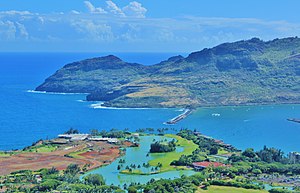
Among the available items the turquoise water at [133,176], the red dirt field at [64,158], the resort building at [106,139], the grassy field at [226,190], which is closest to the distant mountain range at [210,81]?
the resort building at [106,139]

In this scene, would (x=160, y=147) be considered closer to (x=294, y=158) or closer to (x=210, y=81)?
(x=294, y=158)

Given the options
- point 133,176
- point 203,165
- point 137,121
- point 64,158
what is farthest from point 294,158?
point 137,121

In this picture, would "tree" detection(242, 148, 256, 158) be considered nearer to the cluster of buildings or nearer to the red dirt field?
the red dirt field

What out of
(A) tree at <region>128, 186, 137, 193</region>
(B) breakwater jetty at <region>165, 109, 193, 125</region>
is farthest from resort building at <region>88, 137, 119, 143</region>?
(A) tree at <region>128, 186, 137, 193</region>

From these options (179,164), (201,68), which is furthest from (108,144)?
(201,68)

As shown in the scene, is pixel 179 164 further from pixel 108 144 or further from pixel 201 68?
pixel 201 68

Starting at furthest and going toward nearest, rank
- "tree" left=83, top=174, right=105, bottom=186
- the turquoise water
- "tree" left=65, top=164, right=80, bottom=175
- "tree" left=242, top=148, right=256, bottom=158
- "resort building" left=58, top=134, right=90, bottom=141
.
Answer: "resort building" left=58, top=134, right=90, bottom=141 → "tree" left=242, top=148, right=256, bottom=158 → "tree" left=65, top=164, right=80, bottom=175 → the turquoise water → "tree" left=83, top=174, right=105, bottom=186
